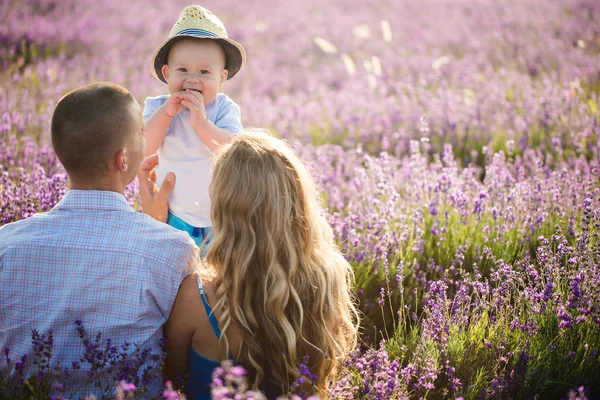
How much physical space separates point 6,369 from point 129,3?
12917mm

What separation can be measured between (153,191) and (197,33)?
904 millimetres

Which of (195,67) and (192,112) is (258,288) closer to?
(192,112)

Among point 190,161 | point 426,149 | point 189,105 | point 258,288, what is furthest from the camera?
point 426,149

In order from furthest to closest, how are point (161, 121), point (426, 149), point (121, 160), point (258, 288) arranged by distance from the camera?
point (426, 149) → point (161, 121) → point (258, 288) → point (121, 160)

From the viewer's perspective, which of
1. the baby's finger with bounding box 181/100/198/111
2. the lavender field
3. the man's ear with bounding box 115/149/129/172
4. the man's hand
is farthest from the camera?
the man's hand

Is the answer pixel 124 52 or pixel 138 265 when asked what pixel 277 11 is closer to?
pixel 124 52

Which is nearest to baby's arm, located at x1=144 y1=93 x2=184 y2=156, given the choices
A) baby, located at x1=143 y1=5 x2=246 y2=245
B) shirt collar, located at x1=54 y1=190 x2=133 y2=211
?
baby, located at x1=143 y1=5 x2=246 y2=245

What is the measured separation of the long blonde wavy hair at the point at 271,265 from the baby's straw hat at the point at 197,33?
0.83 meters

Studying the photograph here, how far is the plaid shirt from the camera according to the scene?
225 centimetres

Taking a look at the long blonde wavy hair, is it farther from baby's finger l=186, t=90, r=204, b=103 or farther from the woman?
baby's finger l=186, t=90, r=204, b=103

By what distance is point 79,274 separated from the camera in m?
2.26

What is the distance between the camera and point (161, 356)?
2.36 m

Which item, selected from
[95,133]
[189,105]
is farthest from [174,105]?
[95,133]

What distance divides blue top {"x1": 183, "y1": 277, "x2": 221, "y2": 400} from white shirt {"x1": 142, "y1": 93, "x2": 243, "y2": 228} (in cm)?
86
